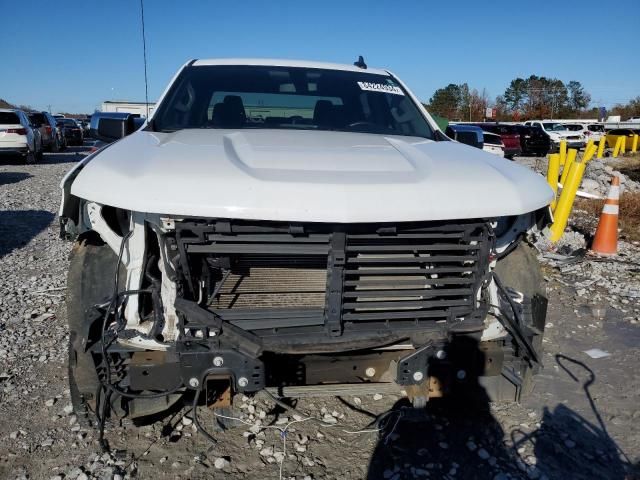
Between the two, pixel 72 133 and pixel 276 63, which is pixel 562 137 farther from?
pixel 276 63

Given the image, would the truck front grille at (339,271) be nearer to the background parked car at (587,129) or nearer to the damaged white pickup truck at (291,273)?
the damaged white pickup truck at (291,273)

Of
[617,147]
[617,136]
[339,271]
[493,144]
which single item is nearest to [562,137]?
[617,136]

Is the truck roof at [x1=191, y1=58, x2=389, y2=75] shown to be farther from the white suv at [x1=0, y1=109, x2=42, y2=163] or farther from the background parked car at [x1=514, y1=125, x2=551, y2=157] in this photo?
the background parked car at [x1=514, y1=125, x2=551, y2=157]

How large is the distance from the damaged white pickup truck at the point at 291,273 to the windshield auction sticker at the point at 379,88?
126 cm

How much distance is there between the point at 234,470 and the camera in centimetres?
274

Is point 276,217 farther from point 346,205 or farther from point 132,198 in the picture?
point 132,198

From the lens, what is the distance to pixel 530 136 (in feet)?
88.3

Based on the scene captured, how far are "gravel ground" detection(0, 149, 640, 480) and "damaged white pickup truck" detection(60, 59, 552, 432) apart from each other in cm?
30

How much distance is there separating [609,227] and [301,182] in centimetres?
567

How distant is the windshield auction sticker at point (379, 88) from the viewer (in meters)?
4.05

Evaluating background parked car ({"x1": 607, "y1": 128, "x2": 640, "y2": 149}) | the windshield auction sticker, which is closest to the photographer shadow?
the windshield auction sticker

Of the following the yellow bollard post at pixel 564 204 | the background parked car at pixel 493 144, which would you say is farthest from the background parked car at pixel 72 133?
the yellow bollard post at pixel 564 204

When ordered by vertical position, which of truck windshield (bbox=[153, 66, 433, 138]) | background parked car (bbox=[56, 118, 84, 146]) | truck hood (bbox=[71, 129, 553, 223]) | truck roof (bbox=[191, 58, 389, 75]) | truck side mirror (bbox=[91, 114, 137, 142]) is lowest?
background parked car (bbox=[56, 118, 84, 146])

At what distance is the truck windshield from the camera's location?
11.9ft
